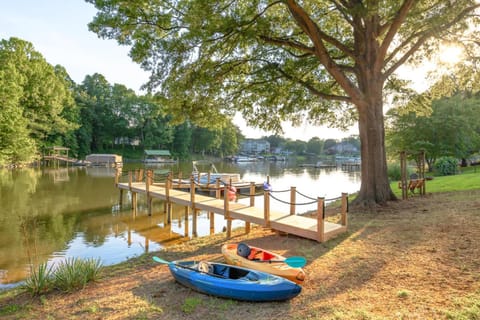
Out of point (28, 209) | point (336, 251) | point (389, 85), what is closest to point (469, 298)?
point (336, 251)

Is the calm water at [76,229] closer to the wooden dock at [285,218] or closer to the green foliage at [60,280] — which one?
the green foliage at [60,280]

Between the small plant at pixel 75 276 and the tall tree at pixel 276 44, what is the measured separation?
23.9 ft

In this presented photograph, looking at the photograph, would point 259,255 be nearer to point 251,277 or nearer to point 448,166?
point 251,277

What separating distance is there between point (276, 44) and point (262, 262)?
935 cm

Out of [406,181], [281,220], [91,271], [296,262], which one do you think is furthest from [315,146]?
[91,271]

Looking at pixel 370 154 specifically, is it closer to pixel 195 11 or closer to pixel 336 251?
pixel 336 251

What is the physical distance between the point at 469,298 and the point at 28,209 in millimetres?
19214

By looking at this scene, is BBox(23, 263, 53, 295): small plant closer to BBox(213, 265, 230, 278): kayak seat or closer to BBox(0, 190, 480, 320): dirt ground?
BBox(0, 190, 480, 320): dirt ground

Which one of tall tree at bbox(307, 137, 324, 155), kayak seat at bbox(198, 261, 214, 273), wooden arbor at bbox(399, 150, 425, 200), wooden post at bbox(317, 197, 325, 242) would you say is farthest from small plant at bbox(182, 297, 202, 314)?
tall tree at bbox(307, 137, 324, 155)

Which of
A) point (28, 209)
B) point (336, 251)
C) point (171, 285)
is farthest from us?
point (28, 209)

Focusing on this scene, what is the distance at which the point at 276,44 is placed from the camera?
1241 cm

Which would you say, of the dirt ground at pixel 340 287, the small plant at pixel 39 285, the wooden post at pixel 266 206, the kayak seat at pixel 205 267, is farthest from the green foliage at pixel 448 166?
the small plant at pixel 39 285

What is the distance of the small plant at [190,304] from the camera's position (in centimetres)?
469

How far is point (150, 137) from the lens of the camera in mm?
72188
